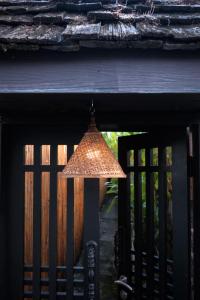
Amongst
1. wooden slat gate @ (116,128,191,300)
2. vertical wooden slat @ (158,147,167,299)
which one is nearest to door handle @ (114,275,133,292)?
wooden slat gate @ (116,128,191,300)

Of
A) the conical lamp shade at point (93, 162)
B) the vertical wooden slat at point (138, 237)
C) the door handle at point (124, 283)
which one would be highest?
the conical lamp shade at point (93, 162)

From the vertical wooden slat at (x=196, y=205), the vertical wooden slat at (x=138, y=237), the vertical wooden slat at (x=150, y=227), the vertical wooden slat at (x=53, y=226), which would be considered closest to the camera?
the vertical wooden slat at (x=196, y=205)

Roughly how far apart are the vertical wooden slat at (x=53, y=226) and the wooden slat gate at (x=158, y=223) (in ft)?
3.21

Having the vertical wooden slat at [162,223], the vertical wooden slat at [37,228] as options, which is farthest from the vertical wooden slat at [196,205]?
the vertical wooden slat at [37,228]

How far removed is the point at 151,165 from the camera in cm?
353

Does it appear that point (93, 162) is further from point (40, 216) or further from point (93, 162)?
point (40, 216)

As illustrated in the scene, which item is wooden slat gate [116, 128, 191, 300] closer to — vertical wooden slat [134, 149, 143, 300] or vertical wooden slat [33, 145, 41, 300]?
vertical wooden slat [134, 149, 143, 300]

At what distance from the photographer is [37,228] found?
10.7 feet

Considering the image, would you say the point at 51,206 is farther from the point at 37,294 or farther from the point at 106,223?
the point at 106,223

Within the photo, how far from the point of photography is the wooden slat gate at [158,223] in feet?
10.3

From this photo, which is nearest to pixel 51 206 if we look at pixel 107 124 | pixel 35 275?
pixel 35 275

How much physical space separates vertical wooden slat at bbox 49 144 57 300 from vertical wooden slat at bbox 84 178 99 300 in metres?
0.33

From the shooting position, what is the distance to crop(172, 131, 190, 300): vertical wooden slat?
3.10 metres

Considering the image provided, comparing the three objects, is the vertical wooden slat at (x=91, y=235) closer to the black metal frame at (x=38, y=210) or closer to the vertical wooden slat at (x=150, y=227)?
the black metal frame at (x=38, y=210)
